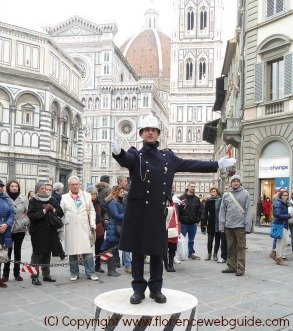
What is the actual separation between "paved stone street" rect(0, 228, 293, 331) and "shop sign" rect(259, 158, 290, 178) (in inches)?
392

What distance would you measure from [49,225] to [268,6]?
16.5 meters

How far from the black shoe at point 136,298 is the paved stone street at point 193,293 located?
42.0 inches

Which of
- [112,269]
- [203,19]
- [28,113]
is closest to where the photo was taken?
[112,269]

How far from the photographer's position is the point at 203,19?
239ft

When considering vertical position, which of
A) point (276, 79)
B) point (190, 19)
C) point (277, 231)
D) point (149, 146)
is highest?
point (190, 19)

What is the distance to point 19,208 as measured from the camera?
7.38 metres

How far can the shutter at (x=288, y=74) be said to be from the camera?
17.8 meters

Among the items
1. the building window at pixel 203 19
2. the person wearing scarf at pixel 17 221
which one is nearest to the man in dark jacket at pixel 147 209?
the person wearing scarf at pixel 17 221

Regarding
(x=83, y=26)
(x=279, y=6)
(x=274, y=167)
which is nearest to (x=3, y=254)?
(x=274, y=167)

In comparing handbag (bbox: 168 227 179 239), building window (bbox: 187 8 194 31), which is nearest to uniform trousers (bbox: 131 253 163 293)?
handbag (bbox: 168 227 179 239)

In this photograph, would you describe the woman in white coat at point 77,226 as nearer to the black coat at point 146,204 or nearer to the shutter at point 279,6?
the black coat at point 146,204

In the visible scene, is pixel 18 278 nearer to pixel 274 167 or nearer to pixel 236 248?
pixel 236 248

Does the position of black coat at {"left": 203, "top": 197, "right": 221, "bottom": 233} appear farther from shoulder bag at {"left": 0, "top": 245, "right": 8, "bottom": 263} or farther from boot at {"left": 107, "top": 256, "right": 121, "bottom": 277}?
shoulder bag at {"left": 0, "top": 245, "right": 8, "bottom": 263}

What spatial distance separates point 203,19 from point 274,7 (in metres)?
56.7
